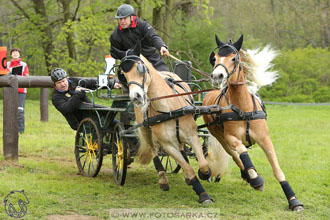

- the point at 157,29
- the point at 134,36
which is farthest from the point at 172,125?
the point at 157,29

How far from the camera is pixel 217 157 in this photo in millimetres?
6676

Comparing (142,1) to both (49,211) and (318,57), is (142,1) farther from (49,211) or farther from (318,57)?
(49,211)

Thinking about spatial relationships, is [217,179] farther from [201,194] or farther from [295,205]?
[295,205]

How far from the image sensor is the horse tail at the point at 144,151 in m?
6.50

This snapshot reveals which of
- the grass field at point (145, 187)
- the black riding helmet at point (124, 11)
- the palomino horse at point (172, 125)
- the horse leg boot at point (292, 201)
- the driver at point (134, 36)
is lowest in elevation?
the grass field at point (145, 187)

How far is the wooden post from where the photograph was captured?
7.82m

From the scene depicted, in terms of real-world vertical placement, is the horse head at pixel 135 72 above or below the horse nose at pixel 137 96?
above

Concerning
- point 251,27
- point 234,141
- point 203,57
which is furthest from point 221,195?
point 251,27

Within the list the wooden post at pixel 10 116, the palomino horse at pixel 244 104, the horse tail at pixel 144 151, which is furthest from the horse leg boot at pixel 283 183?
the wooden post at pixel 10 116

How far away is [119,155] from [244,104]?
2.14 metres

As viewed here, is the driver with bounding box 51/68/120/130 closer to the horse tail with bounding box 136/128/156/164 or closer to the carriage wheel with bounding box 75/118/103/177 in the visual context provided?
the carriage wheel with bounding box 75/118/103/177

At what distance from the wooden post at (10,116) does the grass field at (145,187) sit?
24 centimetres

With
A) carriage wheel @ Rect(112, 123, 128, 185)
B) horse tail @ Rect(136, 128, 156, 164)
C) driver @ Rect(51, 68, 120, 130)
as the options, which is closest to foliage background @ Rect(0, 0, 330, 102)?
→ driver @ Rect(51, 68, 120, 130)

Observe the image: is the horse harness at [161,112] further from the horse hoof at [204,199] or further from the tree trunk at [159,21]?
the tree trunk at [159,21]
